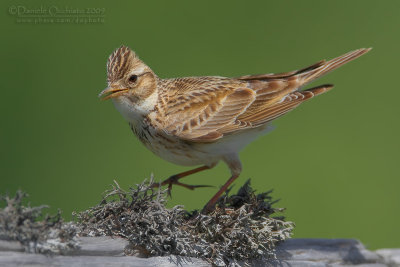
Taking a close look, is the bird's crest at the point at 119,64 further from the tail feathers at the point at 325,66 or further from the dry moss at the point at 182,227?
the tail feathers at the point at 325,66

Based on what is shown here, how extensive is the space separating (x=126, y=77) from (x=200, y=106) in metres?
0.83

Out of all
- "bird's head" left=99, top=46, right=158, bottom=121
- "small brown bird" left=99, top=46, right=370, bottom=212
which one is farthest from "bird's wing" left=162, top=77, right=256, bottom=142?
"bird's head" left=99, top=46, right=158, bottom=121

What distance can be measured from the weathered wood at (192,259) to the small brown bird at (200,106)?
2.52 ft

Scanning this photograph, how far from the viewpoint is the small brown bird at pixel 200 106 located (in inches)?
217

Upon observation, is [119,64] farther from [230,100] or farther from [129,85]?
[230,100]

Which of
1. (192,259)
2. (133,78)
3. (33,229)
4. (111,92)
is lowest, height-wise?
(192,259)

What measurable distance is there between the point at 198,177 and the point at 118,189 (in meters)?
3.86

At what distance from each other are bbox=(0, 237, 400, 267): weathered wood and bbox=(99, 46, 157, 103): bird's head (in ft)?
5.52

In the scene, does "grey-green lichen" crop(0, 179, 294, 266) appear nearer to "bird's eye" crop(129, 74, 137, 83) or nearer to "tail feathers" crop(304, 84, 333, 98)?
"bird's eye" crop(129, 74, 137, 83)

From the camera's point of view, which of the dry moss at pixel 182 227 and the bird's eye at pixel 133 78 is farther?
the bird's eye at pixel 133 78

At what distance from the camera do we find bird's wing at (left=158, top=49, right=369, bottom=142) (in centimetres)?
564

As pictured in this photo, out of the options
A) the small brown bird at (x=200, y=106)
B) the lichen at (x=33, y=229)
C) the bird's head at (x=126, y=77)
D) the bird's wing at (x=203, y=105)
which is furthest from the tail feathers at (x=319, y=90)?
the lichen at (x=33, y=229)

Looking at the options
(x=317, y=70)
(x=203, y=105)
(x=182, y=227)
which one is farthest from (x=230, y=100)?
(x=182, y=227)

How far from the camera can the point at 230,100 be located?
19.9ft
